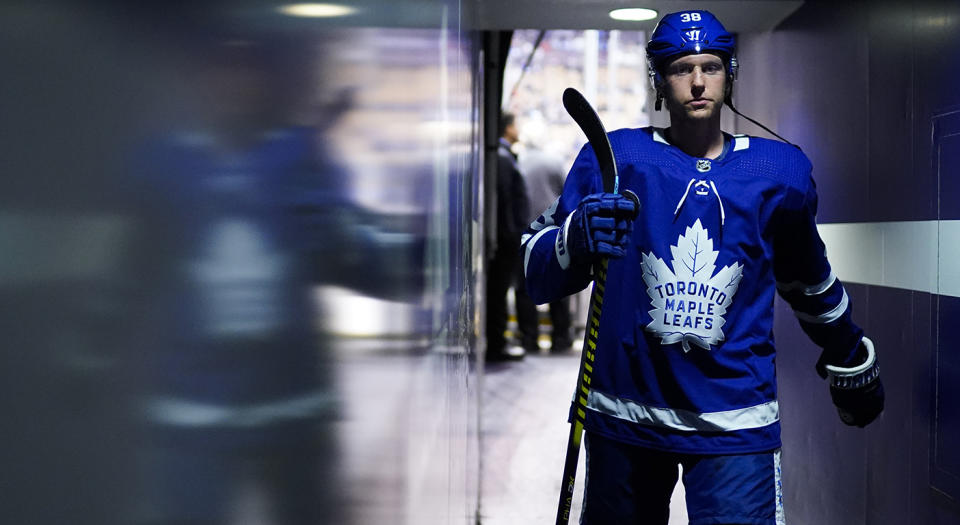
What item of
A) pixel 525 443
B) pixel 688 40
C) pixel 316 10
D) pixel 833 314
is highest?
pixel 688 40

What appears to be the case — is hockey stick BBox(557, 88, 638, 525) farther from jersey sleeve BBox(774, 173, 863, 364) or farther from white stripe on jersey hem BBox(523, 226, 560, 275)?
jersey sleeve BBox(774, 173, 863, 364)

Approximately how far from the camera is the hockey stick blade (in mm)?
1911

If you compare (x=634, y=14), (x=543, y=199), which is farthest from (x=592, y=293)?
(x=543, y=199)

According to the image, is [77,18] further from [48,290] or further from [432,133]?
[432,133]

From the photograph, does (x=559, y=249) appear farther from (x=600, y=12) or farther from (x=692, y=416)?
(x=600, y=12)

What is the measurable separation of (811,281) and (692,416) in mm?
412

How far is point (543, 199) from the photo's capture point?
828 cm

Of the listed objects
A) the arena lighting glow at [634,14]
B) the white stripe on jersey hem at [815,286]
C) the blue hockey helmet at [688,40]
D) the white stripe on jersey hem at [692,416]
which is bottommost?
the white stripe on jersey hem at [692,416]

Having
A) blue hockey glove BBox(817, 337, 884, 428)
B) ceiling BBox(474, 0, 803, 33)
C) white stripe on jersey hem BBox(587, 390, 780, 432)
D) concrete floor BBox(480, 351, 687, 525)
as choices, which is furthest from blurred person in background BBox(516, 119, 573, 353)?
white stripe on jersey hem BBox(587, 390, 780, 432)

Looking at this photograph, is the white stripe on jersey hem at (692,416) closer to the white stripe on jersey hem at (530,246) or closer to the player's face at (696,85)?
the white stripe on jersey hem at (530,246)

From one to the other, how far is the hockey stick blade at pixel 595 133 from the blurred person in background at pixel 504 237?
19.2 feet

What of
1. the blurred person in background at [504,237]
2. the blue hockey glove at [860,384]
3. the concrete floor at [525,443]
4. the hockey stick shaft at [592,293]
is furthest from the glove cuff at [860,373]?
the blurred person in background at [504,237]

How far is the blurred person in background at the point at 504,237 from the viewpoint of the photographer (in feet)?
26.0

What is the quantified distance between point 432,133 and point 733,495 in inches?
42.7
